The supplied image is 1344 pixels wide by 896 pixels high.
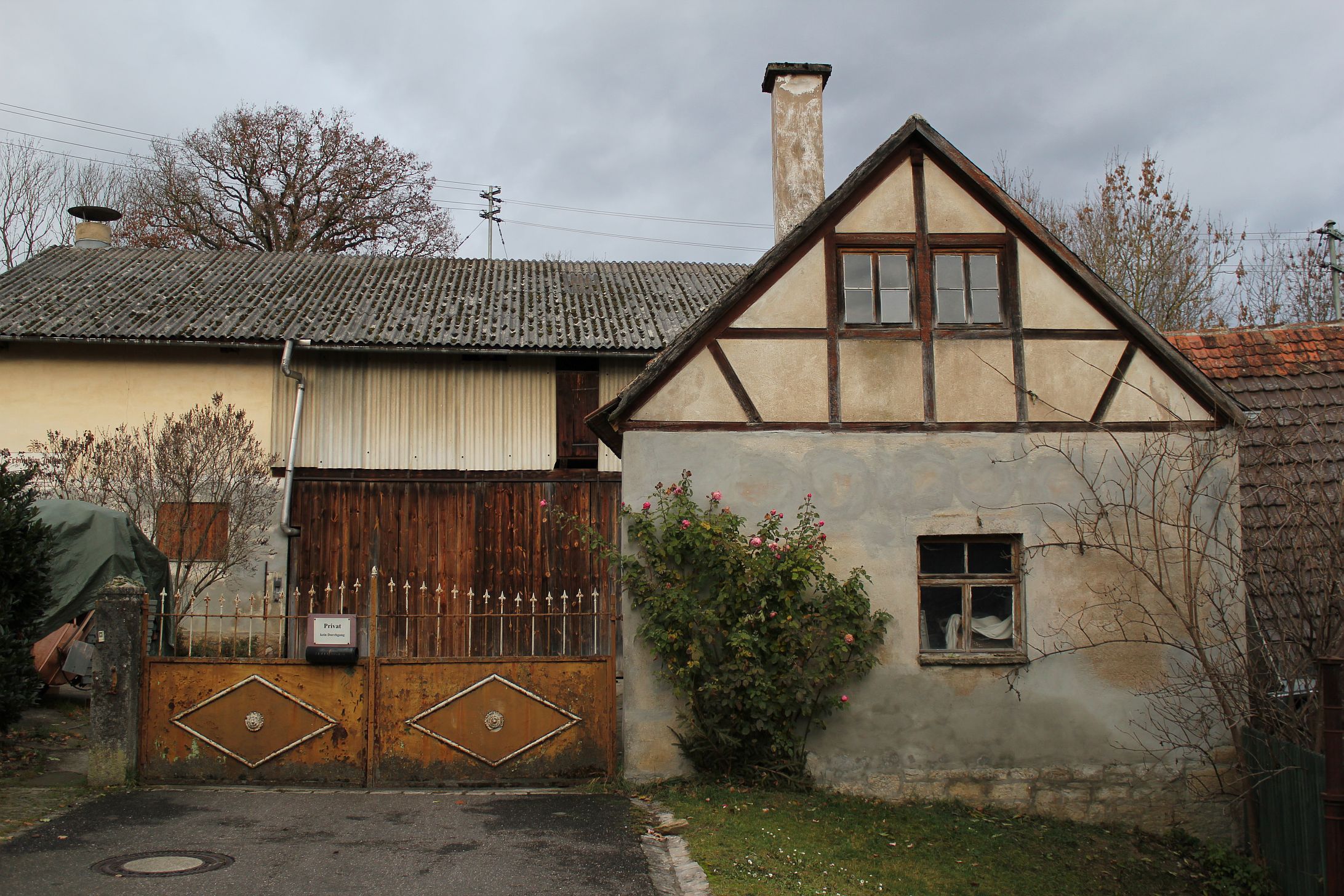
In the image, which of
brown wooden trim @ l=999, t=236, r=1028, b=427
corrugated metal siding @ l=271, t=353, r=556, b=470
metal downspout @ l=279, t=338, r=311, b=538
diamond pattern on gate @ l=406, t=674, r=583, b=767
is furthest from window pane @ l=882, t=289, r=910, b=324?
metal downspout @ l=279, t=338, r=311, b=538

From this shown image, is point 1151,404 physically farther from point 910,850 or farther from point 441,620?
point 441,620

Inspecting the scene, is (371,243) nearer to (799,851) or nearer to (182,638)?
(182,638)

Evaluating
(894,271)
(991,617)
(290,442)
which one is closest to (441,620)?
(290,442)

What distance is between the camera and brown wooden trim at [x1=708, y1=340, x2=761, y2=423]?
9.70m

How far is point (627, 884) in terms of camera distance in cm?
694

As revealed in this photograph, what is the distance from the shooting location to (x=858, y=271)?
33.1ft

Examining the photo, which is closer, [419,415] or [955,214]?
[955,214]

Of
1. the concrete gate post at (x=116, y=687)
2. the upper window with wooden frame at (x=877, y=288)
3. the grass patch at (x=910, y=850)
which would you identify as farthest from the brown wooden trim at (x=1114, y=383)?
the concrete gate post at (x=116, y=687)

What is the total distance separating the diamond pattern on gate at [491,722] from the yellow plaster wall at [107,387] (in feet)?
24.2

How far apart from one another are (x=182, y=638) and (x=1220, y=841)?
41.6 ft

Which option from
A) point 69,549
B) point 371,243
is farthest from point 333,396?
point 371,243

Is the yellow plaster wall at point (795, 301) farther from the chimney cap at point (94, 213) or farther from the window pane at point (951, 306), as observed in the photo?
the chimney cap at point (94, 213)

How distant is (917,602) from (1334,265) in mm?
21856

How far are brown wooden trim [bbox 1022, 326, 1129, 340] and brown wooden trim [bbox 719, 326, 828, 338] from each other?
80.8 inches
